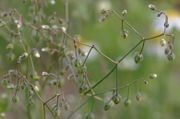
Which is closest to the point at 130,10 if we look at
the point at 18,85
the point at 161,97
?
the point at 161,97

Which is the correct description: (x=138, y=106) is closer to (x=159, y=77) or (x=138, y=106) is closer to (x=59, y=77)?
(x=159, y=77)

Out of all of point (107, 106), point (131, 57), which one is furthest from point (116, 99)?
point (131, 57)

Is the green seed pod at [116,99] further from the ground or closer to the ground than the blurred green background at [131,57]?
closer to the ground

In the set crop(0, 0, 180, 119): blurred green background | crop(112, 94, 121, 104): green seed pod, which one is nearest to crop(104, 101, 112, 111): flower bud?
crop(112, 94, 121, 104): green seed pod

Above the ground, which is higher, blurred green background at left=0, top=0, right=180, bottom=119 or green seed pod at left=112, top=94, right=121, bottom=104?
blurred green background at left=0, top=0, right=180, bottom=119

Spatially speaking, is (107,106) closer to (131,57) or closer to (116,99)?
(116,99)

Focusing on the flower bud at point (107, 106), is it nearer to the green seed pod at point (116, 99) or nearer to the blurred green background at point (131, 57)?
the green seed pod at point (116, 99)

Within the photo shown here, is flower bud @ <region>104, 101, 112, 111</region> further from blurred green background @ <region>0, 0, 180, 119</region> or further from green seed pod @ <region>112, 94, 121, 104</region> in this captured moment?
blurred green background @ <region>0, 0, 180, 119</region>

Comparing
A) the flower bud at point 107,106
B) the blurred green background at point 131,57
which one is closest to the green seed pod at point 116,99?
the flower bud at point 107,106

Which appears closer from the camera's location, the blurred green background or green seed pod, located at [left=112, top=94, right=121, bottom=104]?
green seed pod, located at [left=112, top=94, right=121, bottom=104]
